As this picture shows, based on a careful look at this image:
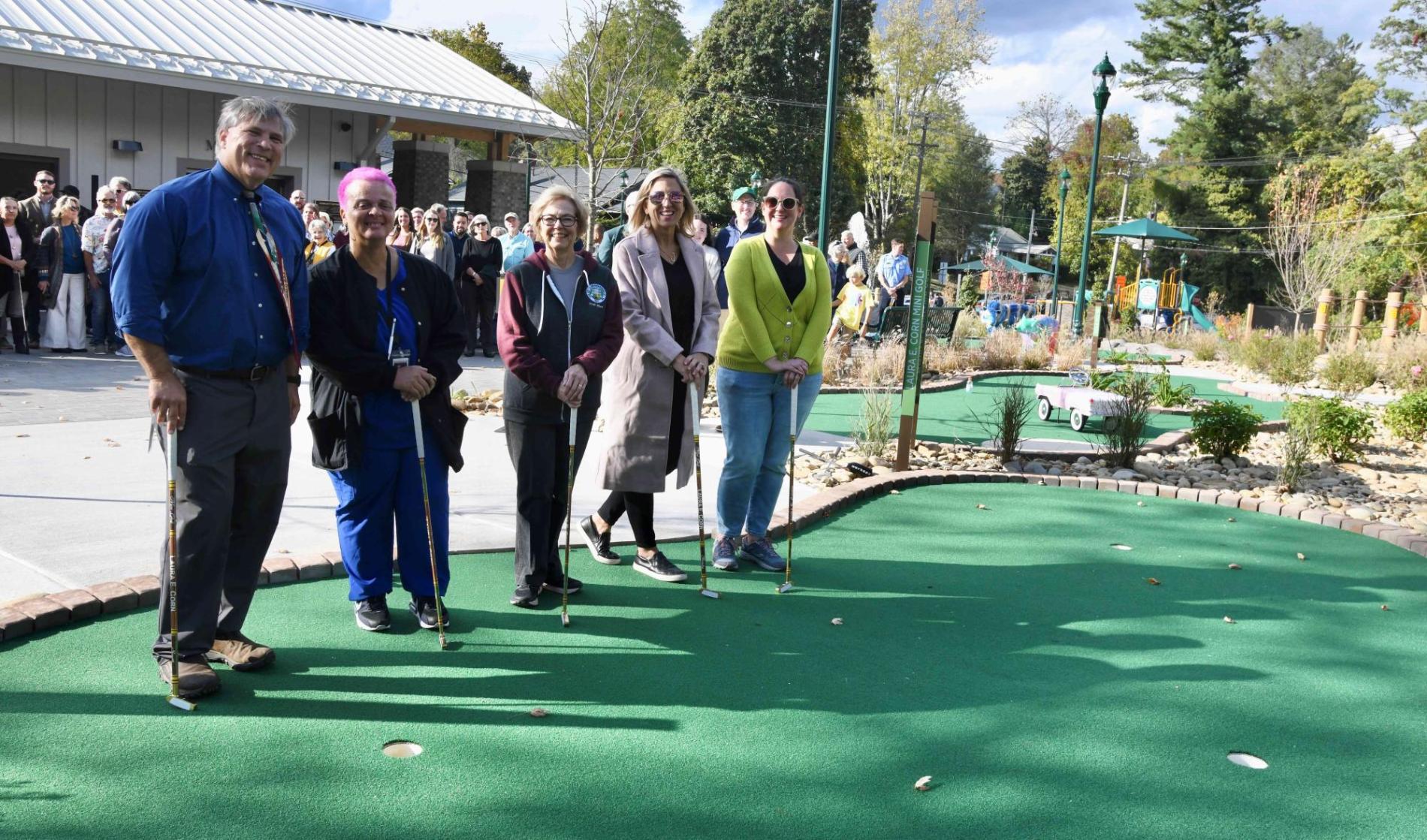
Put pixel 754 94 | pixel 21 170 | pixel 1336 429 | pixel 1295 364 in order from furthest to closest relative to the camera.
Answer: pixel 754 94 → pixel 1295 364 → pixel 21 170 → pixel 1336 429

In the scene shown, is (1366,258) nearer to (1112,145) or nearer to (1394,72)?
(1394,72)

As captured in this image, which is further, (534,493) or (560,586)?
(560,586)

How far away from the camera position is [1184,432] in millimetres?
10992

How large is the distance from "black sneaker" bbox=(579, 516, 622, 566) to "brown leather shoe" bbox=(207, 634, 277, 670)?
1.95 metres

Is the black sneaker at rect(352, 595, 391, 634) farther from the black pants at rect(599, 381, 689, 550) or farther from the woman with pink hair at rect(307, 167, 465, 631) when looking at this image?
the black pants at rect(599, 381, 689, 550)

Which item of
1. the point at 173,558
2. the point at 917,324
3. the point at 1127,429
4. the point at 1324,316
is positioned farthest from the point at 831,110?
the point at 1324,316

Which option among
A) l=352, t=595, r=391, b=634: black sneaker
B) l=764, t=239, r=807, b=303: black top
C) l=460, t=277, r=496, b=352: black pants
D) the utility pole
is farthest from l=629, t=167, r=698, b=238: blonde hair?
l=460, t=277, r=496, b=352: black pants

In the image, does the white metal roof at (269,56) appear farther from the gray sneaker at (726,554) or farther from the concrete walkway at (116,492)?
the gray sneaker at (726,554)

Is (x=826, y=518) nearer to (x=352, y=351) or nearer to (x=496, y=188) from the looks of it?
(x=352, y=351)

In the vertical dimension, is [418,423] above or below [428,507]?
above

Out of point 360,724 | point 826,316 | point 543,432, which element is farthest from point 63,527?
point 826,316

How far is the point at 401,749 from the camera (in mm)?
Result: 3502

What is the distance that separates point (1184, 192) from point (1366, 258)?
16492 millimetres

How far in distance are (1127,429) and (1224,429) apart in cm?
85
